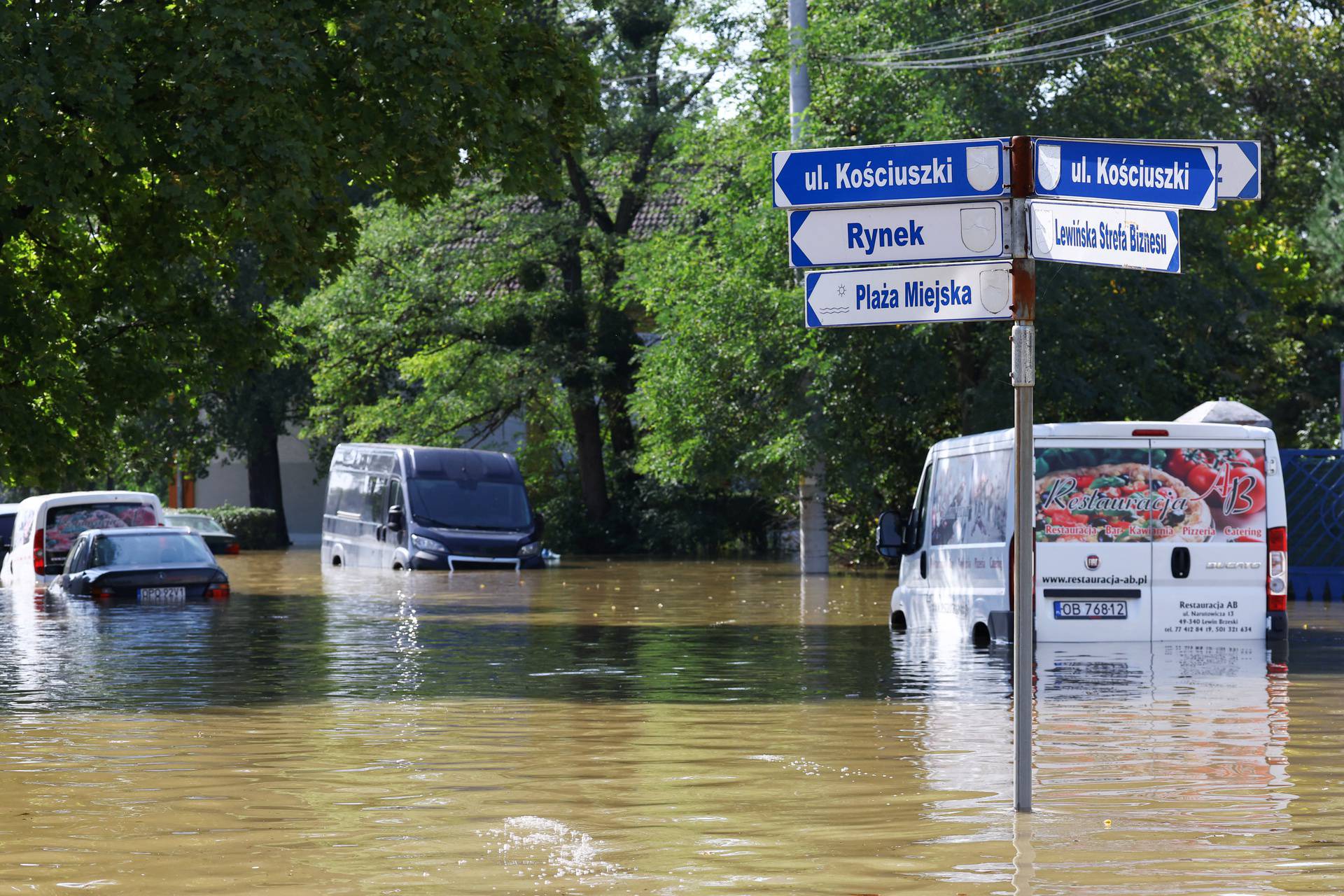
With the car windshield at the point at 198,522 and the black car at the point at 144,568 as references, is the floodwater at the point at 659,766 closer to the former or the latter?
the black car at the point at 144,568

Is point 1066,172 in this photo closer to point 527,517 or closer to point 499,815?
point 499,815

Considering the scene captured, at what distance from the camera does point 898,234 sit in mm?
8781

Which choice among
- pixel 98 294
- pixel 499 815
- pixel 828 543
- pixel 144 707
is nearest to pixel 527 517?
pixel 828 543

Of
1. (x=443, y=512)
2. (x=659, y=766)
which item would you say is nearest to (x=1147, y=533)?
(x=659, y=766)

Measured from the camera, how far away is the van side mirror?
18.4 meters

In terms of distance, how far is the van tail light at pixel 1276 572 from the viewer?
648 inches

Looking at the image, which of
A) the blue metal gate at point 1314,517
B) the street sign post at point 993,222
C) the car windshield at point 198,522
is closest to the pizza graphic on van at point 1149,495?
the street sign post at point 993,222

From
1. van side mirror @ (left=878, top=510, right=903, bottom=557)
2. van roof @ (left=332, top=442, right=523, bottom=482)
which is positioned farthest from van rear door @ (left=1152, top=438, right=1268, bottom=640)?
van roof @ (left=332, top=442, right=523, bottom=482)

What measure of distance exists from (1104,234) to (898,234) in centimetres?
86

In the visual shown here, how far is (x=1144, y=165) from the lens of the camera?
888 centimetres

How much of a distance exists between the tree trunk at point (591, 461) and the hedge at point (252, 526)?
39.2 feet

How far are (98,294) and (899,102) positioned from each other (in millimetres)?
14981

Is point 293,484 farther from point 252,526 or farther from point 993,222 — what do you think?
point 993,222

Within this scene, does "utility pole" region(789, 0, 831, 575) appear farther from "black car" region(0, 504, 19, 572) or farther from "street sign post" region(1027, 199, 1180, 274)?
"street sign post" region(1027, 199, 1180, 274)
